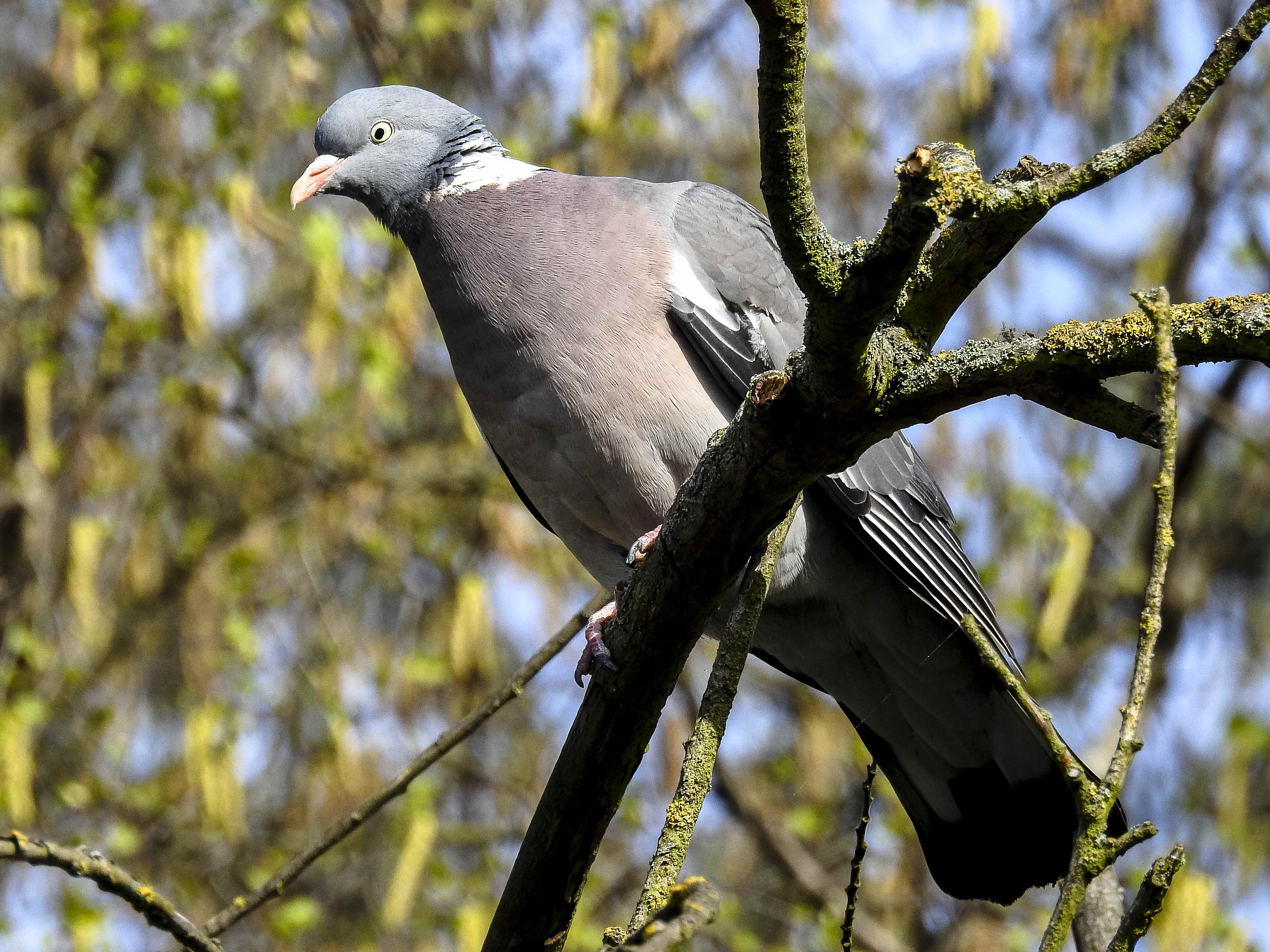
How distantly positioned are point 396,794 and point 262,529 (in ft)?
14.3

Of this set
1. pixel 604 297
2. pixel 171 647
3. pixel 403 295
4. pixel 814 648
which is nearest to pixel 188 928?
pixel 604 297

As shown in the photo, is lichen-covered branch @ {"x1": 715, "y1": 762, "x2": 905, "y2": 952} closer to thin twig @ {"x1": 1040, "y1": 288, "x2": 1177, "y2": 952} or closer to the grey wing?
the grey wing

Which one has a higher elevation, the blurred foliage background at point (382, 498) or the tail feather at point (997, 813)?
the blurred foliage background at point (382, 498)

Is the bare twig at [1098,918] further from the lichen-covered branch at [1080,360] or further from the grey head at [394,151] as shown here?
the grey head at [394,151]

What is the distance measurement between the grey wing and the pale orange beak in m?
0.96

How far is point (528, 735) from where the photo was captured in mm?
7320

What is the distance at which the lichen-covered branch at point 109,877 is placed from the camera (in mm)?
1849

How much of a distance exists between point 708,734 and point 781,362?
50.1 inches

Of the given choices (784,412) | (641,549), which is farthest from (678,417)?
(784,412)

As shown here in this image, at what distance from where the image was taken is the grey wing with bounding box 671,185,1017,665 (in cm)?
319

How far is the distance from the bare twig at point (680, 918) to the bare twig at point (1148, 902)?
1.57ft

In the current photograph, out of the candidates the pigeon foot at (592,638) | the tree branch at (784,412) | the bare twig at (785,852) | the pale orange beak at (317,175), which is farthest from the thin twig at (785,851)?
the tree branch at (784,412)

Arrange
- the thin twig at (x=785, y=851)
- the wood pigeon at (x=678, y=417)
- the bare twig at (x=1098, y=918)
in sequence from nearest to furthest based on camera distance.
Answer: the bare twig at (x=1098, y=918)
the wood pigeon at (x=678, y=417)
the thin twig at (x=785, y=851)

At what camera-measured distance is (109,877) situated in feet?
6.33
